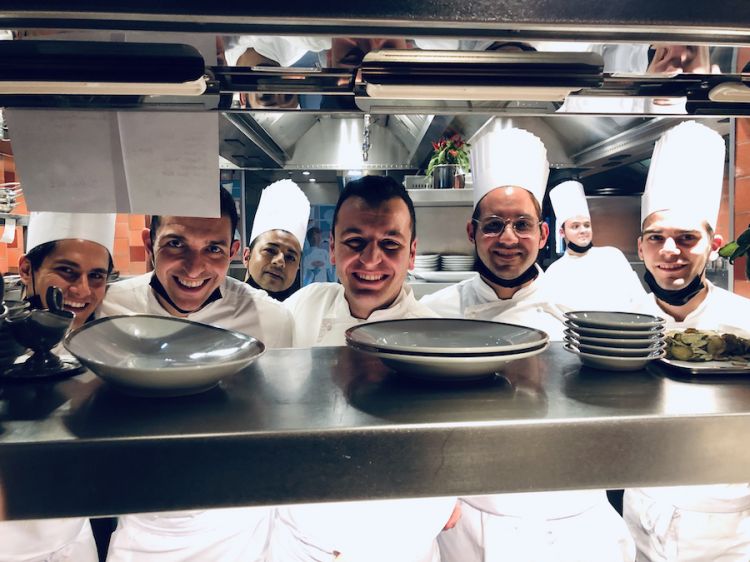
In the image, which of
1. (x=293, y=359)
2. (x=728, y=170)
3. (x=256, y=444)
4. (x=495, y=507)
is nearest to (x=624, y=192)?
(x=728, y=170)

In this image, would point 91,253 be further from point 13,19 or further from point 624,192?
point 624,192

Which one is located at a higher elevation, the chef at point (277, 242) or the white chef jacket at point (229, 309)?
the chef at point (277, 242)

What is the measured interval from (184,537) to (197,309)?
66 cm

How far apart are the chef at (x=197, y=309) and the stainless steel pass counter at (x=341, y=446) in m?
0.52

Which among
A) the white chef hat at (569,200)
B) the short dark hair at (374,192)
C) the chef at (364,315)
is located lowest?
the chef at (364,315)

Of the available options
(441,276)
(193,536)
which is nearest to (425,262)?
(441,276)

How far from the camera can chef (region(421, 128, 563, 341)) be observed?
1743 millimetres

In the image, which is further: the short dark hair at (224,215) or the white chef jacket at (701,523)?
the short dark hair at (224,215)

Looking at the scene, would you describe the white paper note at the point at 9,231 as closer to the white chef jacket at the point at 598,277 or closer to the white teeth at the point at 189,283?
the white teeth at the point at 189,283

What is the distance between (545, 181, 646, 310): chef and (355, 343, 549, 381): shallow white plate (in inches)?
80.0

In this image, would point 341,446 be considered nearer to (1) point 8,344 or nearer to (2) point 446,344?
(2) point 446,344

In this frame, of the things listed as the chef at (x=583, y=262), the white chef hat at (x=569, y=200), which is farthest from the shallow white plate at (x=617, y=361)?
the white chef hat at (x=569, y=200)

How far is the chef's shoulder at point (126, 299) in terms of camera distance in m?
1.50

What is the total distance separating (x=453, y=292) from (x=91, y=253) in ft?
4.35
